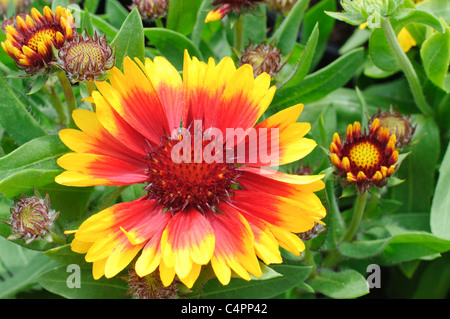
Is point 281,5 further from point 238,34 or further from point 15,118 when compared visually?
point 15,118

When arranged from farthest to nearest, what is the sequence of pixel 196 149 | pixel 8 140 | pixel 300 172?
pixel 8 140
pixel 300 172
pixel 196 149

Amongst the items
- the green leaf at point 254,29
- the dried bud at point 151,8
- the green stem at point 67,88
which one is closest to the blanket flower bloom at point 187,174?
the green stem at point 67,88

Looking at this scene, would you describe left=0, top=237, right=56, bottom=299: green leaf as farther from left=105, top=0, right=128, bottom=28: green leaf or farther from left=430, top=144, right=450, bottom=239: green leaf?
left=430, top=144, right=450, bottom=239: green leaf

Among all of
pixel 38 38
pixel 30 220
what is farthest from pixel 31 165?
pixel 38 38

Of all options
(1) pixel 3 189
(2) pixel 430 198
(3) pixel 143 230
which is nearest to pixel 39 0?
(1) pixel 3 189

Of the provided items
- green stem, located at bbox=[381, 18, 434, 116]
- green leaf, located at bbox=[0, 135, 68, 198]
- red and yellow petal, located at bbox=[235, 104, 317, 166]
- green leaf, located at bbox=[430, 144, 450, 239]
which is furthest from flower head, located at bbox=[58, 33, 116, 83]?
green leaf, located at bbox=[430, 144, 450, 239]

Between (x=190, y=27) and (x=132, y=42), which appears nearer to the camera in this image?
(x=132, y=42)

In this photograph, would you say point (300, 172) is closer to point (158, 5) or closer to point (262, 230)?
point (262, 230)
